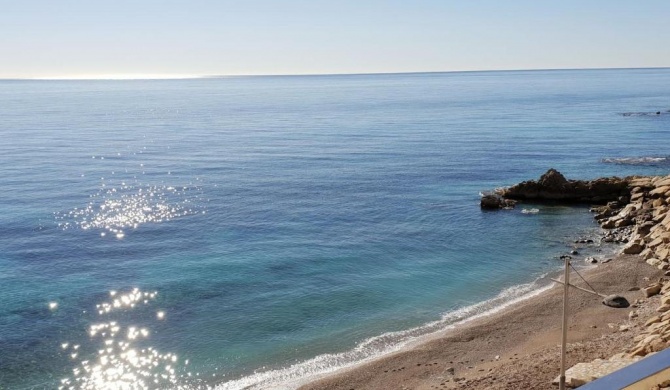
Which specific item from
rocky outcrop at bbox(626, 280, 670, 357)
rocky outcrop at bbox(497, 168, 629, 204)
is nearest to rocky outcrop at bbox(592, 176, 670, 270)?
rocky outcrop at bbox(497, 168, 629, 204)

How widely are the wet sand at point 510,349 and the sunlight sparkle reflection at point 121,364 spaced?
221 inches

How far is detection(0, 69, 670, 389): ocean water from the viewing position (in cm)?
2634

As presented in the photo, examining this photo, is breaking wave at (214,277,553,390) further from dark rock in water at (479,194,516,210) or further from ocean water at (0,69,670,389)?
dark rock in water at (479,194,516,210)

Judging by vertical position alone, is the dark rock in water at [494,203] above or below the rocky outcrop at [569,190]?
below

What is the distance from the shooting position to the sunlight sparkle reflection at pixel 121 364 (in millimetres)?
23844

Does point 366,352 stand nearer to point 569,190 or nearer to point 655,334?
point 655,334

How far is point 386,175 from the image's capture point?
62562 mm

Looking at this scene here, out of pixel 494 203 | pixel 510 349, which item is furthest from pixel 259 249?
pixel 494 203

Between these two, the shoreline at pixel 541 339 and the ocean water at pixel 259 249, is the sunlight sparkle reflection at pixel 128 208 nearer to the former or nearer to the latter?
the ocean water at pixel 259 249

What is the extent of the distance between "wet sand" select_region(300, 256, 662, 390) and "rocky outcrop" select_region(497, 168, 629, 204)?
18881 mm

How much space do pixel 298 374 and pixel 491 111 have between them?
11889 cm

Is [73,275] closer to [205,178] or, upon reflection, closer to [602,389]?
[205,178]

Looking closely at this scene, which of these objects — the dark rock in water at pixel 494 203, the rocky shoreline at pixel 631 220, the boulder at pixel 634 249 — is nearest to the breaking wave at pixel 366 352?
the rocky shoreline at pixel 631 220

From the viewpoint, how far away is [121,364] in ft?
82.8
